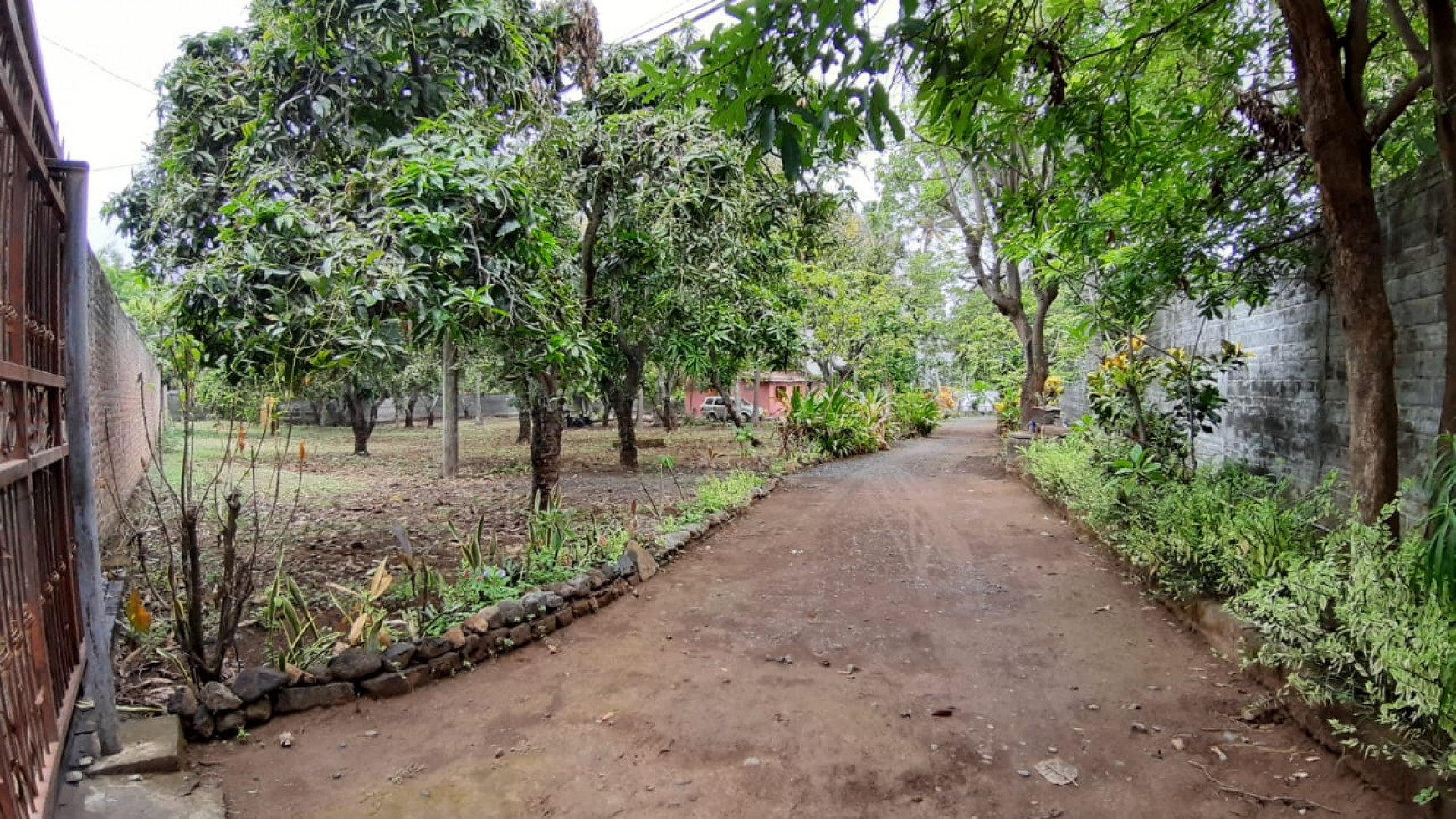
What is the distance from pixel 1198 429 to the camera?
6344 millimetres

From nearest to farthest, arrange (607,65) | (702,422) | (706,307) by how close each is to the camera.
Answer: (607,65), (706,307), (702,422)

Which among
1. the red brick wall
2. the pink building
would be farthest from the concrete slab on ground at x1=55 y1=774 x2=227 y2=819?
the pink building

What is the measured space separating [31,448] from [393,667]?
2102 mm

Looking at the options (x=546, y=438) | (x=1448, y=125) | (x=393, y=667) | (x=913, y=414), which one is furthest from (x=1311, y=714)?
(x=913, y=414)

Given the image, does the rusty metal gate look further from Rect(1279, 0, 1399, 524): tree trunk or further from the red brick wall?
Rect(1279, 0, 1399, 524): tree trunk

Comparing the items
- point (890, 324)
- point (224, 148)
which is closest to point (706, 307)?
point (224, 148)

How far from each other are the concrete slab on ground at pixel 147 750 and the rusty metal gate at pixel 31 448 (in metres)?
0.28

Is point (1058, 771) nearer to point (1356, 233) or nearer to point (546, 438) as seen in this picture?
point (1356, 233)

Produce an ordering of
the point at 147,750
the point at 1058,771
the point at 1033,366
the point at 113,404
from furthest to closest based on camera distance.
→ the point at 1033,366 < the point at 113,404 < the point at 1058,771 < the point at 147,750

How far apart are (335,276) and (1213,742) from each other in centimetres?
485

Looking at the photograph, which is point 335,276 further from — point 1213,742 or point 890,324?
point 890,324

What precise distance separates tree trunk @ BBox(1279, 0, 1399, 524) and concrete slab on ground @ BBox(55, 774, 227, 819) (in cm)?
507

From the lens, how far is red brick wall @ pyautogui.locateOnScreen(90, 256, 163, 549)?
18.3 ft

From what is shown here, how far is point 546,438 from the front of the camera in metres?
7.41
